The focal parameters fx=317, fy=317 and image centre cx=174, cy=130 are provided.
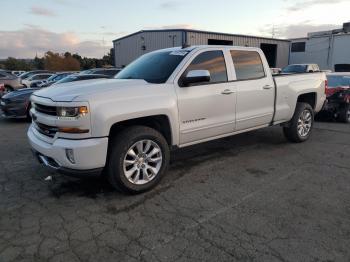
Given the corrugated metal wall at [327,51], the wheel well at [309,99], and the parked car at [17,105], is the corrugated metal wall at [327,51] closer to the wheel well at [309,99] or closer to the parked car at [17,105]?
the wheel well at [309,99]

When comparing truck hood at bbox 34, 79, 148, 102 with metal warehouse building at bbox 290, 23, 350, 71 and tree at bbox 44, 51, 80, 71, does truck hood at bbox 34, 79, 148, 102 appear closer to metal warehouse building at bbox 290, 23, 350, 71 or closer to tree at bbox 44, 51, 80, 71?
metal warehouse building at bbox 290, 23, 350, 71

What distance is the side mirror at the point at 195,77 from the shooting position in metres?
4.27

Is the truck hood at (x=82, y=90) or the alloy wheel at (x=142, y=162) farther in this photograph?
the alloy wheel at (x=142, y=162)

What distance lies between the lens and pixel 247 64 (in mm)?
5504

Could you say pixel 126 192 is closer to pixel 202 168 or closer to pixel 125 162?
pixel 125 162

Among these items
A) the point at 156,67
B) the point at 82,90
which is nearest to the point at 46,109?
the point at 82,90

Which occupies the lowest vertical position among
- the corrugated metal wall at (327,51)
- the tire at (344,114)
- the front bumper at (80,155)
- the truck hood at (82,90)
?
the tire at (344,114)

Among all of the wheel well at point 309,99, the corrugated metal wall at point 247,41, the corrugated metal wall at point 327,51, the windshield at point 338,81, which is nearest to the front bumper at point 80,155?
the wheel well at point 309,99

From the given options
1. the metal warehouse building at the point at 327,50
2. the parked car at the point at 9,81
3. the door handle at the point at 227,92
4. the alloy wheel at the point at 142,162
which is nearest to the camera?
the alloy wheel at the point at 142,162

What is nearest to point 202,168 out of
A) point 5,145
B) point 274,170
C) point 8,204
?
point 274,170

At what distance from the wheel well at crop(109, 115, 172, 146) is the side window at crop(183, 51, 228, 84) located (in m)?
0.88

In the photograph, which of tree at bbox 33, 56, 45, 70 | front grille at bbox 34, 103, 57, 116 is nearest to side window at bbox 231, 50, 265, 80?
front grille at bbox 34, 103, 57, 116

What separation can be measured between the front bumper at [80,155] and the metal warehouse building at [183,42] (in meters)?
21.3

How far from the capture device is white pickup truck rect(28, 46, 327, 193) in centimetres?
364
